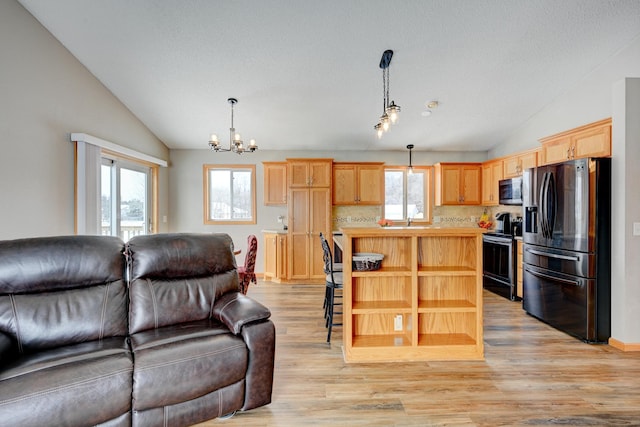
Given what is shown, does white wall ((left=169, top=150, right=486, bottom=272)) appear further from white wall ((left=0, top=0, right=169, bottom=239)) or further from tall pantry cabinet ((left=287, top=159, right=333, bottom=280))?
white wall ((left=0, top=0, right=169, bottom=239))

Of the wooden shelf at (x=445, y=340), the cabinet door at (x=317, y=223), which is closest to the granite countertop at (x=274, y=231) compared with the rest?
the cabinet door at (x=317, y=223)

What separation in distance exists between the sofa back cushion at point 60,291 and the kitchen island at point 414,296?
1761 millimetres

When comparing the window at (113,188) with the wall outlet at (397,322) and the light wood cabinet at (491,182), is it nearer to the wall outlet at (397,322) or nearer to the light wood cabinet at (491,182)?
the wall outlet at (397,322)

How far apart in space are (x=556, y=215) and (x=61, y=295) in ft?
14.6

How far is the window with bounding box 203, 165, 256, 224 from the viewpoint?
589 cm

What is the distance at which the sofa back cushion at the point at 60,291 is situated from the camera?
1783mm

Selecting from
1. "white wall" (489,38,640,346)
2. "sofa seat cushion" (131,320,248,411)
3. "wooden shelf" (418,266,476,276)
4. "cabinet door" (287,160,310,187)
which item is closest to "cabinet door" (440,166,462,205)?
"cabinet door" (287,160,310,187)

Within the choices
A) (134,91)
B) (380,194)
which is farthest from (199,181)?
(380,194)

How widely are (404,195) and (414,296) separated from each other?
12.2 ft

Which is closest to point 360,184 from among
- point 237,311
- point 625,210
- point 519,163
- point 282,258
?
point 282,258

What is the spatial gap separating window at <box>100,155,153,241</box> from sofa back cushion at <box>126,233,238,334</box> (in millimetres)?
2325

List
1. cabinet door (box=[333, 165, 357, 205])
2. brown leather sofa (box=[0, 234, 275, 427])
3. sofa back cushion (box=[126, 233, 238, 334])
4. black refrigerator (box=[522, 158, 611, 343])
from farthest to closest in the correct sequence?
cabinet door (box=[333, 165, 357, 205]), black refrigerator (box=[522, 158, 611, 343]), sofa back cushion (box=[126, 233, 238, 334]), brown leather sofa (box=[0, 234, 275, 427])

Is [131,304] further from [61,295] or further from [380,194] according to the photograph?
[380,194]

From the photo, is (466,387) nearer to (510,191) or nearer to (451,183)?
(510,191)
